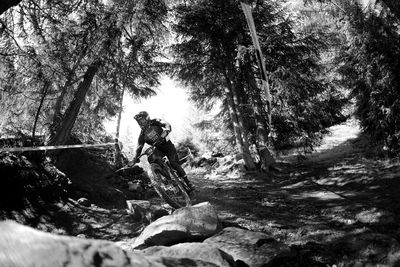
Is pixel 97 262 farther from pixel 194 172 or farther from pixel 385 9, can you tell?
pixel 194 172

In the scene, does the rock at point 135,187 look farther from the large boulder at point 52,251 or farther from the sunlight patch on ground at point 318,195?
the large boulder at point 52,251

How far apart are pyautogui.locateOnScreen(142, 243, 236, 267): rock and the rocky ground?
5.60 ft

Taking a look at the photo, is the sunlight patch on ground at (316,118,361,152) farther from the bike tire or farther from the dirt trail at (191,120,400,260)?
the bike tire

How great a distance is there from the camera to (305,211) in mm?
8805

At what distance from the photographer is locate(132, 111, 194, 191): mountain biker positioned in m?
8.37

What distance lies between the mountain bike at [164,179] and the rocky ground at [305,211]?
0.39 meters

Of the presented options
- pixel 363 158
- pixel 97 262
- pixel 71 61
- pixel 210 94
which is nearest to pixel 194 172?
pixel 210 94

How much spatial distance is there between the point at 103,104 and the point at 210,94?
19.5ft

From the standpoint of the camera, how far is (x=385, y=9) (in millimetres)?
11812

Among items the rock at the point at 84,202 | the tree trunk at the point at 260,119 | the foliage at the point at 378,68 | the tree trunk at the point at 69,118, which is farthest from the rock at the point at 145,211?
the foliage at the point at 378,68

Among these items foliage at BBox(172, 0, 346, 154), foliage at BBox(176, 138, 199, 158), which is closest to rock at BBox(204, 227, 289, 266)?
foliage at BBox(172, 0, 346, 154)

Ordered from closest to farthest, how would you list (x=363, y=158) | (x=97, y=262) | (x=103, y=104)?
(x=97, y=262)
(x=363, y=158)
(x=103, y=104)

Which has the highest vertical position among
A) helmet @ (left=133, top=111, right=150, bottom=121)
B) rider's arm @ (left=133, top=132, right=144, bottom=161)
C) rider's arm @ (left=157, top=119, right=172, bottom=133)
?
helmet @ (left=133, top=111, right=150, bottom=121)

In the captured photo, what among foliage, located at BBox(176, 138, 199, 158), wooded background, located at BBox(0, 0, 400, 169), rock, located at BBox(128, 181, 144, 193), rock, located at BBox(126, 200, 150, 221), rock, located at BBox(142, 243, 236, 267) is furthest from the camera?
foliage, located at BBox(176, 138, 199, 158)
